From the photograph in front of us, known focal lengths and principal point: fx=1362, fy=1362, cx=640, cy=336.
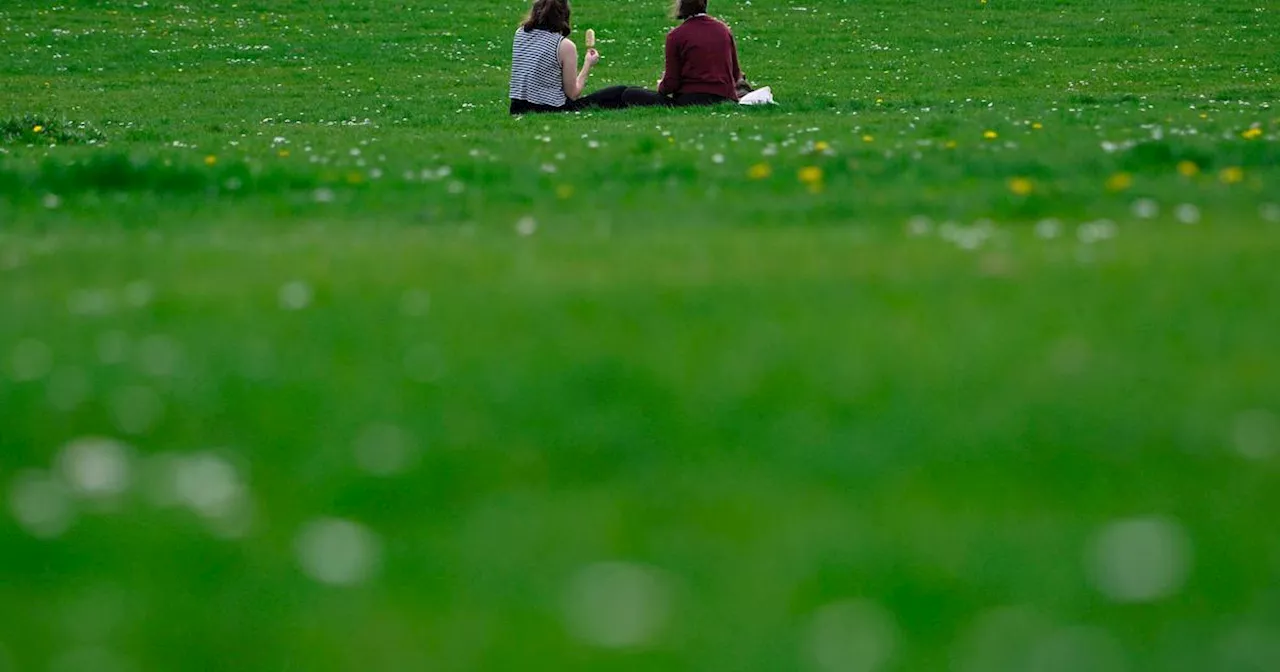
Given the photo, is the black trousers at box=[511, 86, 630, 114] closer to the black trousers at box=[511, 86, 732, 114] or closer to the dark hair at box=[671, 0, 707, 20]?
the black trousers at box=[511, 86, 732, 114]

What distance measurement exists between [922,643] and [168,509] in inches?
101

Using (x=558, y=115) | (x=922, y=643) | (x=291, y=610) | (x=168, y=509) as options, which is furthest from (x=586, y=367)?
(x=558, y=115)

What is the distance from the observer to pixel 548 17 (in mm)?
20375

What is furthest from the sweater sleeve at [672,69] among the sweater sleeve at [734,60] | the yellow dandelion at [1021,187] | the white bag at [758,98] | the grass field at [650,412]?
the yellow dandelion at [1021,187]

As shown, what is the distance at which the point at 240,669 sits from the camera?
354 cm

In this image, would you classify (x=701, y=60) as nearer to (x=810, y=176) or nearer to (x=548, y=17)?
(x=548, y=17)

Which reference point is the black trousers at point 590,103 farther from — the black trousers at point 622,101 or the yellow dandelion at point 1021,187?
the yellow dandelion at point 1021,187

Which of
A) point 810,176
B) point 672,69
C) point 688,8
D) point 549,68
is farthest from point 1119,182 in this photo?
point 549,68

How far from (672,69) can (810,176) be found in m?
9.44

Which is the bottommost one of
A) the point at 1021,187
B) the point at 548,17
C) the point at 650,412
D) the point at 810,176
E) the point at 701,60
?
the point at 701,60

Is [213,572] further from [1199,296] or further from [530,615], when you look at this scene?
[1199,296]

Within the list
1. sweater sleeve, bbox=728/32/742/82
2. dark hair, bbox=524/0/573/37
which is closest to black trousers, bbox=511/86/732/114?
sweater sleeve, bbox=728/32/742/82

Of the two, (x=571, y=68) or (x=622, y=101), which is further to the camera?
(x=622, y=101)

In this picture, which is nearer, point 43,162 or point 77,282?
point 77,282
